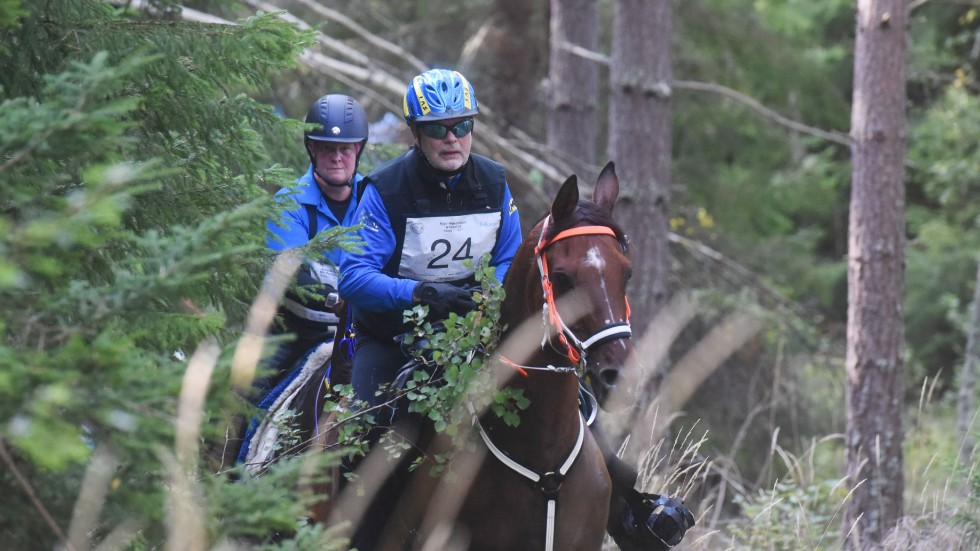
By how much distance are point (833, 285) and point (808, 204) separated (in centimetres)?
322

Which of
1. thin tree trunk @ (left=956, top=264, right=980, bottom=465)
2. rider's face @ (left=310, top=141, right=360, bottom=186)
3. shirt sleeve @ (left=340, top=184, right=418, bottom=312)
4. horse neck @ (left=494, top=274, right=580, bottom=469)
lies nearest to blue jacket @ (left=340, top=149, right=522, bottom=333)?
shirt sleeve @ (left=340, top=184, right=418, bottom=312)

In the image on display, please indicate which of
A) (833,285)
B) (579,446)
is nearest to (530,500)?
(579,446)

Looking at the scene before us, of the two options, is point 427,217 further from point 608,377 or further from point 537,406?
point 608,377

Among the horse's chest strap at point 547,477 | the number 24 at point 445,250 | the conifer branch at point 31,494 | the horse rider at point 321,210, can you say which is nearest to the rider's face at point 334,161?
the horse rider at point 321,210

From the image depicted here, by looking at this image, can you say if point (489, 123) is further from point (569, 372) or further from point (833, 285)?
point (833, 285)

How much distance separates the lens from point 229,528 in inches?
118

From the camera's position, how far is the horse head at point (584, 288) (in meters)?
4.05

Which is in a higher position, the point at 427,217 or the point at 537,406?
the point at 427,217

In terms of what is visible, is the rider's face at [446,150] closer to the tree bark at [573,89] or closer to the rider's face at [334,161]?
the rider's face at [334,161]

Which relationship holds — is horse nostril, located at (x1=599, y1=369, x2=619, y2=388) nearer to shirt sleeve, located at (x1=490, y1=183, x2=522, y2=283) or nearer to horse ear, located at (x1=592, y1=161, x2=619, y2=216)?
horse ear, located at (x1=592, y1=161, x2=619, y2=216)

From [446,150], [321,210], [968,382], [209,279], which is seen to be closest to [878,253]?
[968,382]

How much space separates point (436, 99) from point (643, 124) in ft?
18.3

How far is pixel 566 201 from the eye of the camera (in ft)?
14.9

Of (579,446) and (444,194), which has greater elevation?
(444,194)
